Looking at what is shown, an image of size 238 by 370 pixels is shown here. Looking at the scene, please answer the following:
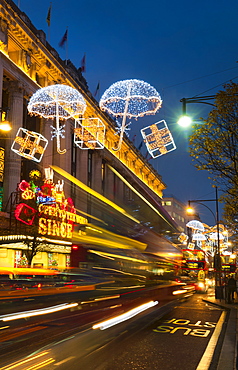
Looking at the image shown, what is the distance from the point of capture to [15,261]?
129ft

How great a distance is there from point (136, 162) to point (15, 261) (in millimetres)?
53611

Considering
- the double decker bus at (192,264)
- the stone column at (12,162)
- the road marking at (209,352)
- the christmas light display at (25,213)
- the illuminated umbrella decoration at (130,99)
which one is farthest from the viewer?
the double decker bus at (192,264)

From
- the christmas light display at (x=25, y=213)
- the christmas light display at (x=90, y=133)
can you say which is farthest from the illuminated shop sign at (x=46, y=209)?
the christmas light display at (x=90, y=133)

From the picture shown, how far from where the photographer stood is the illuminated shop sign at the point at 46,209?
37.7m

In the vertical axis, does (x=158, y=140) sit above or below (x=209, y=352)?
above

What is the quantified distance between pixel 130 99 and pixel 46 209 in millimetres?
22750

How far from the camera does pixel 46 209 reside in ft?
131

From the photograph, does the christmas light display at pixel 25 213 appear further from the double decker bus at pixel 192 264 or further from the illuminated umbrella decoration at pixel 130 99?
the double decker bus at pixel 192 264

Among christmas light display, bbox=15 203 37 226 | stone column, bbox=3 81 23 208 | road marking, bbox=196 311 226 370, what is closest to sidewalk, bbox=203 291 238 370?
road marking, bbox=196 311 226 370

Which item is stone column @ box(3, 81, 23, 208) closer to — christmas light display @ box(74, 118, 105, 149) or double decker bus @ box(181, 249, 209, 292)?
christmas light display @ box(74, 118, 105, 149)

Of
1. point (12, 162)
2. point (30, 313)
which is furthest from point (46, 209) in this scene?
point (30, 313)

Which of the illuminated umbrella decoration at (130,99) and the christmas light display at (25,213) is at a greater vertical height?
the illuminated umbrella decoration at (130,99)

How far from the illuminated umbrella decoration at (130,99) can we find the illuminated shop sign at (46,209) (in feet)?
64.7

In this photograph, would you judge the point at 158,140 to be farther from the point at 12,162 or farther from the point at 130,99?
the point at 12,162
